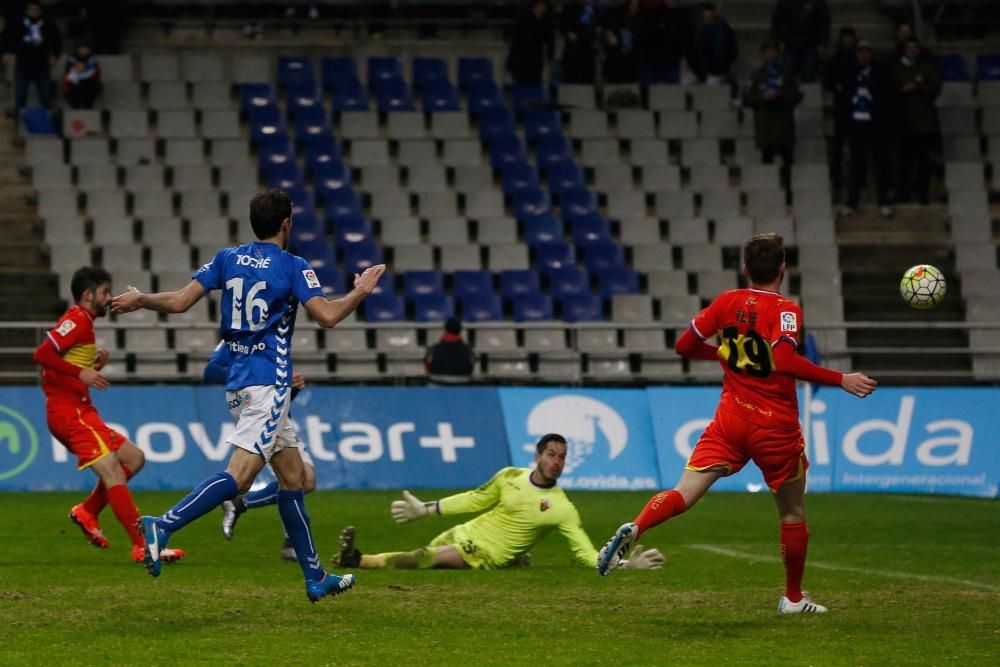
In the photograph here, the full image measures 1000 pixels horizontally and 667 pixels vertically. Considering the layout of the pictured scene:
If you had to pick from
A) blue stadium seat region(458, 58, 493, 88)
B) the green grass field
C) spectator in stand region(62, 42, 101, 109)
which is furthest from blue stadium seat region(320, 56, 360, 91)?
the green grass field

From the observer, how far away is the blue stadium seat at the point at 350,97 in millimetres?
29703

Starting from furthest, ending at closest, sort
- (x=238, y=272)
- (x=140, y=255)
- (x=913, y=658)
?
(x=140, y=255) < (x=238, y=272) < (x=913, y=658)

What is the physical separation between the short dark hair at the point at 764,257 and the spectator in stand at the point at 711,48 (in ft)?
66.7

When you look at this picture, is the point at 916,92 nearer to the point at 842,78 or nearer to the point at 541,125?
the point at 842,78

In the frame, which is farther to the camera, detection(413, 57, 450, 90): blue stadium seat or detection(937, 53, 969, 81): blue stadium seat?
detection(937, 53, 969, 81): blue stadium seat

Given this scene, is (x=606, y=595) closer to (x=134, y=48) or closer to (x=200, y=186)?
(x=200, y=186)

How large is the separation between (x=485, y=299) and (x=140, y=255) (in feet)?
17.9

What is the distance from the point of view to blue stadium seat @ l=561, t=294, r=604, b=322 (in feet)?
86.4

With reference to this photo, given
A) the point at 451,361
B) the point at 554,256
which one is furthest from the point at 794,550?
the point at 554,256

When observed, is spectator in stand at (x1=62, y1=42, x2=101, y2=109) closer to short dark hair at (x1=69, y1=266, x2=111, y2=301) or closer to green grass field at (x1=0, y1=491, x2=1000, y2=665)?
green grass field at (x1=0, y1=491, x2=1000, y2=665)

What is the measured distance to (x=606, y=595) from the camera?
11.1 metres

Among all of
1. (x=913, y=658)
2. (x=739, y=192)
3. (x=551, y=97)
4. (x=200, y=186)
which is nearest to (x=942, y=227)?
(x=739, y=192)

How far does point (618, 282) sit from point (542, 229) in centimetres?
179

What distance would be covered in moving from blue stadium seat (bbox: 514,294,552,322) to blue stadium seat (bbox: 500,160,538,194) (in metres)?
2.73
